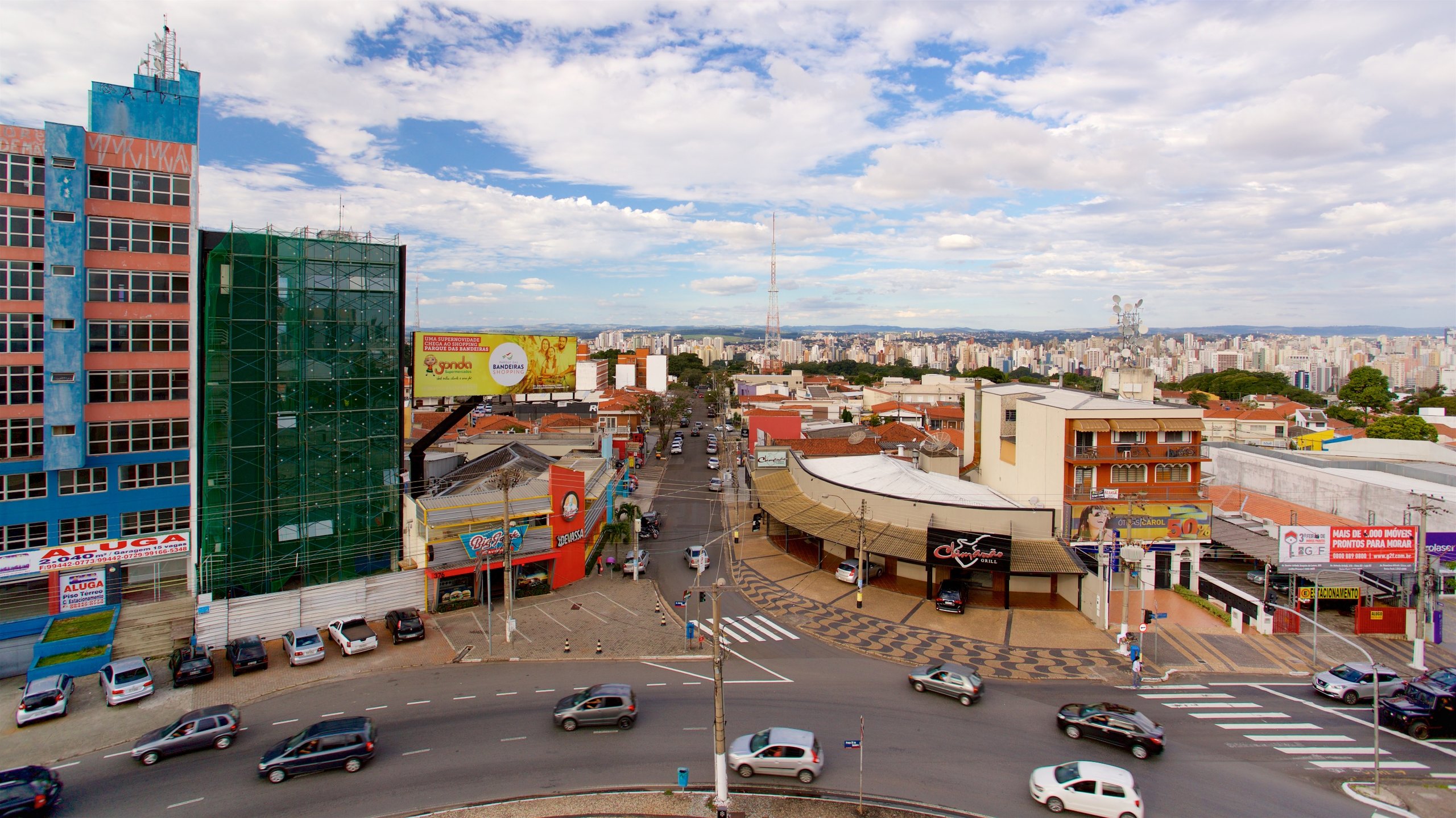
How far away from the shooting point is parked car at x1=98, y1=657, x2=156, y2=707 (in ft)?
72.0

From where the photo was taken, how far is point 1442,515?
1369 inches

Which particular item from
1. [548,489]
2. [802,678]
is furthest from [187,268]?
[802,678]

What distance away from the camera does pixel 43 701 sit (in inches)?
832

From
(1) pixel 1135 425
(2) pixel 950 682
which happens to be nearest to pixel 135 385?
(2) pixel 950 682

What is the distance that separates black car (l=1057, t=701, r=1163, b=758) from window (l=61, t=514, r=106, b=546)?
37.9 meters

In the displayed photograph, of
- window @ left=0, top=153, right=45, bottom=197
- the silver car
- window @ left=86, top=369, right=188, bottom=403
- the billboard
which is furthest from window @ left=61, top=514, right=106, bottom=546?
the billboard

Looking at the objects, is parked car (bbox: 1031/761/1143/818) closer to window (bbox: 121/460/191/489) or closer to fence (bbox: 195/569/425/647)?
fence (bbox: 195/569/425/647)

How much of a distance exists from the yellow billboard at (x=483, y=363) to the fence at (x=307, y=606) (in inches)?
397

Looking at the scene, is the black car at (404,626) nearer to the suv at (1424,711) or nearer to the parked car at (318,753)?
the parked car at (318,753)

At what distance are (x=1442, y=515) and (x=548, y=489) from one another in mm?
45896

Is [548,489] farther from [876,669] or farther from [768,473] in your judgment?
[768,473]

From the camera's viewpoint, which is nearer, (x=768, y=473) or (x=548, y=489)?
(x=548, y=489)

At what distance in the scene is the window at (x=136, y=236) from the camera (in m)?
28.4

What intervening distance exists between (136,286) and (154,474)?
8252mm
